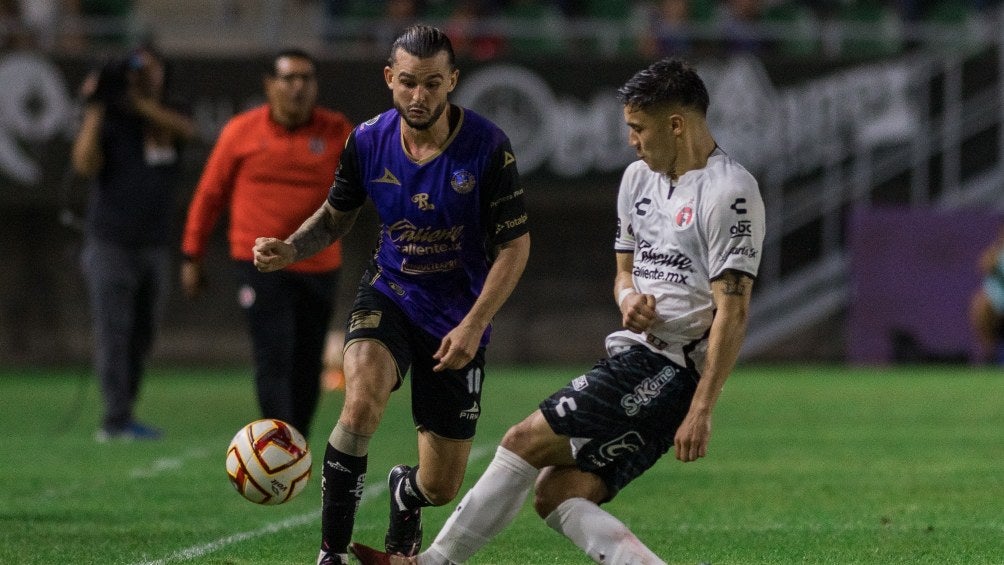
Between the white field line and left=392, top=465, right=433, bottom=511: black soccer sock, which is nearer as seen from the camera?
left=392, top=465, right=433, bottom=511: black soccer sock

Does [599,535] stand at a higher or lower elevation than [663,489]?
higher

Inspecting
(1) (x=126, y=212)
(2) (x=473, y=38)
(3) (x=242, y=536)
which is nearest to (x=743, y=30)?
(2) (x=473, y=38)

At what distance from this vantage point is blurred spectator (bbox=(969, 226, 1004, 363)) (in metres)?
21.4

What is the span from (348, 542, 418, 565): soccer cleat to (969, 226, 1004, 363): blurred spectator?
1626 centimetres

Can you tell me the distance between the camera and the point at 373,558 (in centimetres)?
626

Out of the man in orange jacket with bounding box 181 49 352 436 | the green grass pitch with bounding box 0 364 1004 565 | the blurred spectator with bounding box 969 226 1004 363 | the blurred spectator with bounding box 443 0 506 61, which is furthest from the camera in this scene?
the blurred spectator with bounding box 443 0 506 61

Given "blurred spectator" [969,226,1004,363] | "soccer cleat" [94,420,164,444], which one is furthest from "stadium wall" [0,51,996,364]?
"soccer cleat" [94,420,164,444]

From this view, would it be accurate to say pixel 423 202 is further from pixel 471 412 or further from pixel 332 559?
pixel 332 559

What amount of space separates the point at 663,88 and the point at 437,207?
1069 mm

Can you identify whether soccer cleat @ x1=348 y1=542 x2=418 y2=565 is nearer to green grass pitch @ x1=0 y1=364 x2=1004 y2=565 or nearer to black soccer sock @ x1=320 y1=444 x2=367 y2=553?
black soccer sock @ x1=320 y1=444 x2=367 y2=553

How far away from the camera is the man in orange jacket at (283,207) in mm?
9969

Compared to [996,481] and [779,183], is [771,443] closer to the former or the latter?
[996,481]

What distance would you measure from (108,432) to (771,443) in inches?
194

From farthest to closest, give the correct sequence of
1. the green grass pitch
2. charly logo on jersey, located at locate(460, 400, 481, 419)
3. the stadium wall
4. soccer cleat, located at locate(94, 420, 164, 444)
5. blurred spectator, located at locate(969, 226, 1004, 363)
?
the stadium wall → blurred spectator, located at locate(969, 226, 1004, 363) → soccer cleat, located at locate(94, 420, 164, 444) → the green grass pitch → charly logo on jersey, located at locate(460, 400, 481, 419)
